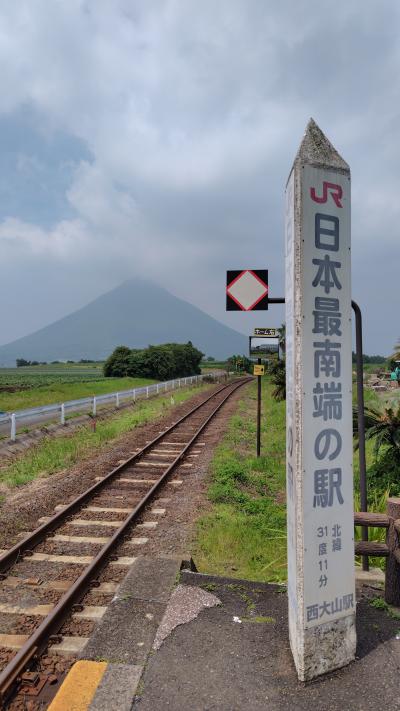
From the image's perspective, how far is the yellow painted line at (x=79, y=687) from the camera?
9.35 feet

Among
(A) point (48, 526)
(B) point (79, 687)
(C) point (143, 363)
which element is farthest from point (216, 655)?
(C) point (143, 363)

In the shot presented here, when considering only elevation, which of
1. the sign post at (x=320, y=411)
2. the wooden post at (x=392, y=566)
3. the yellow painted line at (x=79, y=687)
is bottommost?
the yellow painted line at (x=79, y=687)

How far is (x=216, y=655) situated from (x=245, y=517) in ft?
13.2

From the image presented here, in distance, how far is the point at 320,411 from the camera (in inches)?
117

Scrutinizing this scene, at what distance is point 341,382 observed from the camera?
3.07 meters

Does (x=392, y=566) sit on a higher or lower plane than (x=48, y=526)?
higher

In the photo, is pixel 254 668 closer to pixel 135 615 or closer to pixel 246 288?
pixel 135 615

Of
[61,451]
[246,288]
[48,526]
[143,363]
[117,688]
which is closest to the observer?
[117,688]

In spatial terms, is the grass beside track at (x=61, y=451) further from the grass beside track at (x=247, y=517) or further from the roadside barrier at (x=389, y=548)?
the roadside barrier at (x=389, y=548)

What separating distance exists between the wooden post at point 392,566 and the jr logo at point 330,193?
8.46 ft

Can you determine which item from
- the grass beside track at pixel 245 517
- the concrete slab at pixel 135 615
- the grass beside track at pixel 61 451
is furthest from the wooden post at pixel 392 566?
the grass beside track at pixel 61 451

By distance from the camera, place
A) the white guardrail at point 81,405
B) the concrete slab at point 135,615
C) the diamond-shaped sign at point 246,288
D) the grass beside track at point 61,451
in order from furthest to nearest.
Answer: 1. the white guardrail at point 81,405
2. the grass beside track at point 61,451
3. the diamond-shaped sign at point 246,288
4. the concrete slab at point 135,615

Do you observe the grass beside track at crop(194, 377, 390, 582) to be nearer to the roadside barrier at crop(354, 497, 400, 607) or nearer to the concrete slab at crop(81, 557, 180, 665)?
the concrete slab at crop(81, 557, 180, 665)

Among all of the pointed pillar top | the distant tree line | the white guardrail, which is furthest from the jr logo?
the distant tree line
